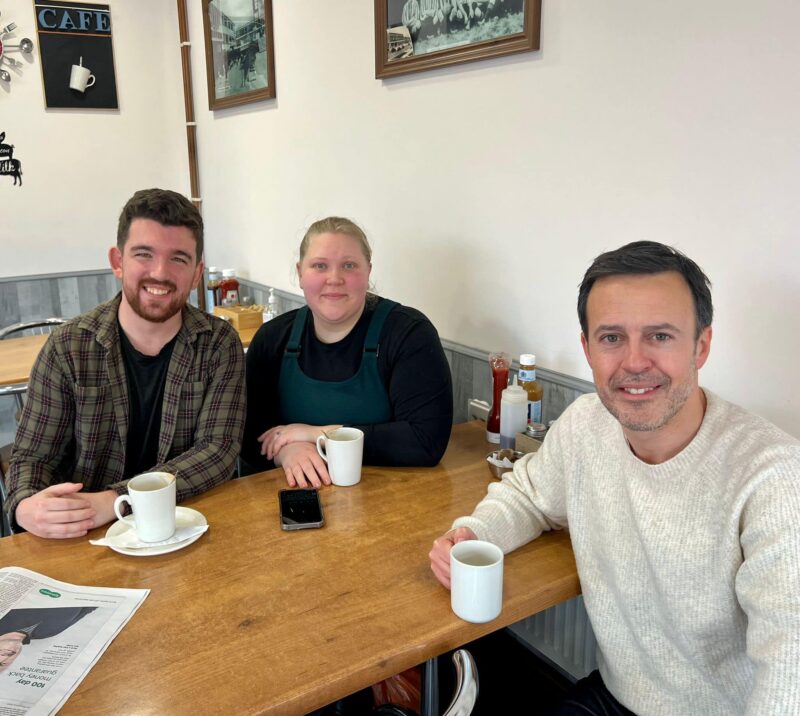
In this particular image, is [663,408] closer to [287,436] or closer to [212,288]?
[287,436]

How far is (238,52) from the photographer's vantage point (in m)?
3.27

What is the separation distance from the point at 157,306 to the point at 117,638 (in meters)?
0.85

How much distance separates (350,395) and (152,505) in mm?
683

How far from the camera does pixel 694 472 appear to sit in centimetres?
107

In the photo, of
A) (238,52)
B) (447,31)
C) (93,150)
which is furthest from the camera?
(93,150)

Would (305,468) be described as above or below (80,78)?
below

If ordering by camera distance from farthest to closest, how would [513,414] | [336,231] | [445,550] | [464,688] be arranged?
[336,231] → [513,414] → [445,550] → [464,688]

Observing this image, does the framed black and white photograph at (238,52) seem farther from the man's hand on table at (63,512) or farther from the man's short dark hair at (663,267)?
the man's short dark hair at (663,267)

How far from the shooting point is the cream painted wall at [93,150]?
148 inches

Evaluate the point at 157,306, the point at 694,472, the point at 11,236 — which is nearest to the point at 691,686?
the point at 694,472

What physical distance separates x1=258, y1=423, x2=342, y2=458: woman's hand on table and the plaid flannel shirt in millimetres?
108

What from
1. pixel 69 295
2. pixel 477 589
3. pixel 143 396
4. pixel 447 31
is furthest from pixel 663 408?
pixel 69 295

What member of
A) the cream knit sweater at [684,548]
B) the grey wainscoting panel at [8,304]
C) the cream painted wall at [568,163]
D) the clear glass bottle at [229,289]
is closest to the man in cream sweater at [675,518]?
the cream knit sweater at [684,548]

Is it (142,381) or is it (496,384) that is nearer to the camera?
(142,381)
